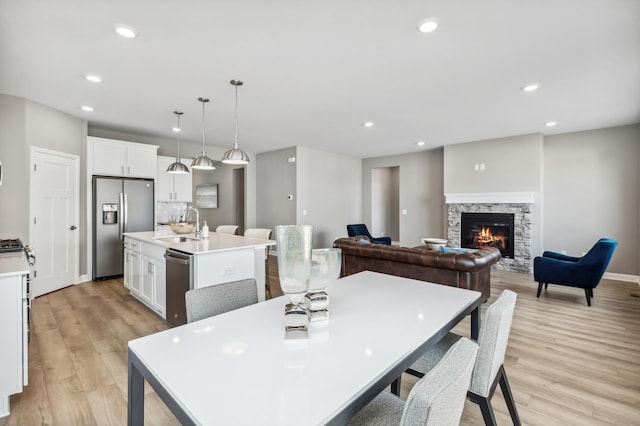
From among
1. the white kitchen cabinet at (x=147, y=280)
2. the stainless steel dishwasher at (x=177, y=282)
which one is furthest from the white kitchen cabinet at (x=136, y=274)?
the stainless steel dishwasher at (x=177, y=282)

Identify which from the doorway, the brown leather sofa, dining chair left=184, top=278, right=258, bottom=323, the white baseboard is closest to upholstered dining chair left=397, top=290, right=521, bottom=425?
dining chair left=184, top=278, right=258, bottom=323

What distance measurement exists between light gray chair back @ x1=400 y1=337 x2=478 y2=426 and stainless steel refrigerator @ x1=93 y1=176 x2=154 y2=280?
18.6 ft

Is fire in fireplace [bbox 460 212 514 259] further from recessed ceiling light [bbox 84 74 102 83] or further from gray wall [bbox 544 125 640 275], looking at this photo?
recessed ceiling light [bbox 84 74 102 83]

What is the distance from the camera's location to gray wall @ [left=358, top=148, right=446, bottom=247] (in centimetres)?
728

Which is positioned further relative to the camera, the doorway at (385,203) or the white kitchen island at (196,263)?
the doorway at (385,203)

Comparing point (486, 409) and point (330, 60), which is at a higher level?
point (330, 60)

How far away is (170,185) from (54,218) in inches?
79.8

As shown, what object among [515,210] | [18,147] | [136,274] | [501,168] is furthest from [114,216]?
[515,210]

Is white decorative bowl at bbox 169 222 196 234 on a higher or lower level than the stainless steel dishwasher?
higher

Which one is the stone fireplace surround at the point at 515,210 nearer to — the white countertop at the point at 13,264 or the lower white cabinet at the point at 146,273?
the lower white cabinet at the point at 146,273

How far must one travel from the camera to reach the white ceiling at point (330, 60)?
2160 millimetres

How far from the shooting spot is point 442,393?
0.68 m

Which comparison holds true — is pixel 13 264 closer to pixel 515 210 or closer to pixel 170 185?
pixel 170 185

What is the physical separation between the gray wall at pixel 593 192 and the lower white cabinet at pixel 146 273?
6.65 metres
